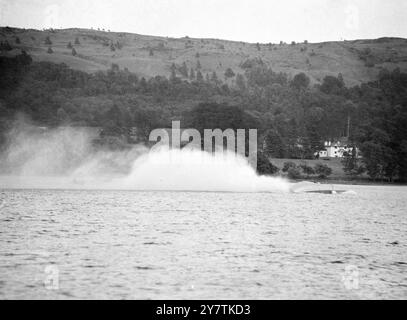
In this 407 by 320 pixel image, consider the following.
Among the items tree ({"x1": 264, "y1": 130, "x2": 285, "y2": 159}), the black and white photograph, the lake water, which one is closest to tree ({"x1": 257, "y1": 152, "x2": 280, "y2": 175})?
the black and white photograph

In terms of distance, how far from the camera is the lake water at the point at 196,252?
23391mm

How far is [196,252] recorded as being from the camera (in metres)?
30.9

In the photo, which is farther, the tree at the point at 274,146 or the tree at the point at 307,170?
the tree at the point at 274,146

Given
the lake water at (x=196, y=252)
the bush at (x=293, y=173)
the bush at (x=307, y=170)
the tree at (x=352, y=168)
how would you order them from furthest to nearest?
1. the tree at (x=352, y=168)
2. the bush at (x=307, y=170)
3. the bush at (x=293, y=173)
4. the lake water at (x=196, y=252)

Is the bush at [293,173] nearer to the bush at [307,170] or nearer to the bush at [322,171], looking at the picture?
the bush at [307,170]

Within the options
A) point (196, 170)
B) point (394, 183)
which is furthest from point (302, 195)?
point (394, 183)

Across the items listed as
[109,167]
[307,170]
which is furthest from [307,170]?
[109,167]

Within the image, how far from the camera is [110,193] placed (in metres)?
73.0

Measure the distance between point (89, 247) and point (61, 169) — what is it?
230 feet

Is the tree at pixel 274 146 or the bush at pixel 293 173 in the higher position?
the tree at pixel 274 146

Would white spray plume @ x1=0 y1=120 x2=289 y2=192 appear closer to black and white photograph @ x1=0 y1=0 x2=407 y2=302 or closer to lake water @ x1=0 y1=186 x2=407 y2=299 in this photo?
black and white photograph @ x1=0 y1=0 x2=407 y2=302

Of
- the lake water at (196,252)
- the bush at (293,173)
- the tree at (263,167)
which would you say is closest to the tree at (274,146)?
the bush at (293,173)

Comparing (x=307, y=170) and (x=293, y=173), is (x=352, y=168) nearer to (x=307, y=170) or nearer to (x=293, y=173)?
(x=307, y=170)

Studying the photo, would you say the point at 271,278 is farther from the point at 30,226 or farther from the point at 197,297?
the point at 30,226
